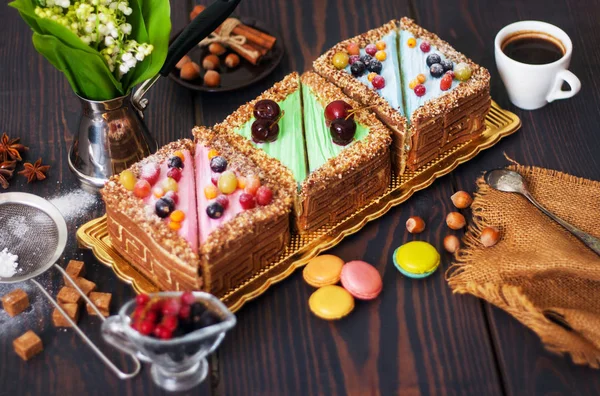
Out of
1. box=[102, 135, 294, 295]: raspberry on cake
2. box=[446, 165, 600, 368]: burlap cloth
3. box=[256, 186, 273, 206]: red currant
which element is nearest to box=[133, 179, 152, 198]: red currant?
box=[102, 135, 294, 295]: raspberry on cake

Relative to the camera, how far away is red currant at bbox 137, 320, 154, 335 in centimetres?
188

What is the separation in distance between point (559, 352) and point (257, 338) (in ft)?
2.53

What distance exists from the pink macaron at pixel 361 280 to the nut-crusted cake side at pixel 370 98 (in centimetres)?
42

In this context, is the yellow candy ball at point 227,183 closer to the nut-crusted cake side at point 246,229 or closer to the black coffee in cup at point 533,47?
the nut-crusted cake side at point 246,229

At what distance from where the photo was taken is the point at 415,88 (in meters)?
2.48

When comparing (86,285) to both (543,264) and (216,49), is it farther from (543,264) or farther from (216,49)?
(543,264)

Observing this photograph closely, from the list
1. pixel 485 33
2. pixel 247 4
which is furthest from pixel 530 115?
pixel 247 4

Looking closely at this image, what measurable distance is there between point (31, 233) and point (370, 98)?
3.47ft

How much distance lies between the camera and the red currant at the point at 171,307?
74.9 inches

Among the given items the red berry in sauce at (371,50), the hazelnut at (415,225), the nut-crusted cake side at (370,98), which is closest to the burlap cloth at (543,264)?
the hazelnut at (415,225)

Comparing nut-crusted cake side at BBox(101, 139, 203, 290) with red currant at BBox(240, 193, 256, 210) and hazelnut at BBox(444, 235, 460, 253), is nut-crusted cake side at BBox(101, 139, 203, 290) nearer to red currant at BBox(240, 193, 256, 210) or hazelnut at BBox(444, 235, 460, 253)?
red currant at BBox(240, 193, 256, 210)

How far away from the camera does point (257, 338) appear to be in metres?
2.16

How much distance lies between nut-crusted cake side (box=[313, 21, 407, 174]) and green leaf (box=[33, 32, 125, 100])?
0.64 m

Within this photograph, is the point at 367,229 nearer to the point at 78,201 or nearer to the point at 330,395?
the point at 330,395
